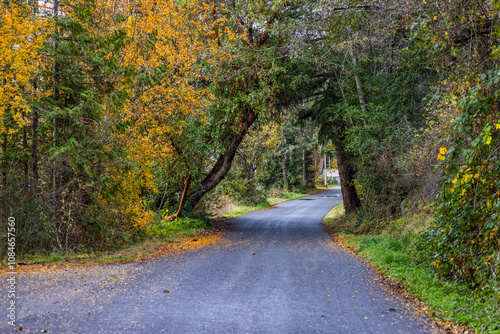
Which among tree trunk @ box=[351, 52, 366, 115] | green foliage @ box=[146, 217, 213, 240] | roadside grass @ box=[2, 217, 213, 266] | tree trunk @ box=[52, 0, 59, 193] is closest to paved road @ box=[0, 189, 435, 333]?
roadside grass @ box=[2, 217, 213, 266]

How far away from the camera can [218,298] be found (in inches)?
243

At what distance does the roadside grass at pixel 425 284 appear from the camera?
4.86m

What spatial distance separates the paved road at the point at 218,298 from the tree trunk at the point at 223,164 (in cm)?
718

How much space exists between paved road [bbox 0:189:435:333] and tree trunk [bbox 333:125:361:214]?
8.05m

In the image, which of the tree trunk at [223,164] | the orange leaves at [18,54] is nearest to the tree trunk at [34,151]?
the orange leaves at [18,54]

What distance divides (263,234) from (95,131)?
7.81m

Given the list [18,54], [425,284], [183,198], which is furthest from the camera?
[183,198]

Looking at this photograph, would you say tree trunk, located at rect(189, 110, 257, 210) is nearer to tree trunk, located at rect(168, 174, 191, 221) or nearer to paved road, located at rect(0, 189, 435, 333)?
tree trunk, located at rect(168, 174, 191, 221)

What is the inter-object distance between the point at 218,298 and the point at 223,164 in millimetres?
11257

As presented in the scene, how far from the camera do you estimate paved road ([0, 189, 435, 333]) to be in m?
4.94

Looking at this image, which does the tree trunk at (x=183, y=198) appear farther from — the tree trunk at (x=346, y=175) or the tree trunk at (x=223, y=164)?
the tree trunk at (x=346, y=175)

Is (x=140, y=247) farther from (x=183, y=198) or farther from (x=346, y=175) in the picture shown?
(x=346, y=175)

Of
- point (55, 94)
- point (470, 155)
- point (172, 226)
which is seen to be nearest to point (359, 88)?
point (172, 226)

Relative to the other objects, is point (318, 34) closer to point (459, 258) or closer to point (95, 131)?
point (95, 131)
